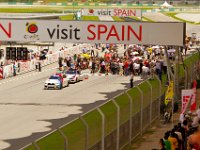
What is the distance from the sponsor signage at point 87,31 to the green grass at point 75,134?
1998 centimetres

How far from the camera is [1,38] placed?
122ft

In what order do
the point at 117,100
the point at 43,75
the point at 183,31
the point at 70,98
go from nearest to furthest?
the point at 117,100 < the point at 183,31 < the point at 70,98 < the point at 43,75

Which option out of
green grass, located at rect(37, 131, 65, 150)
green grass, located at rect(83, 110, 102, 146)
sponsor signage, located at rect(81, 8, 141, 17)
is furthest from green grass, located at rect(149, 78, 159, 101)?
sponsor signage, located at rect(81, 8, 141, 17)

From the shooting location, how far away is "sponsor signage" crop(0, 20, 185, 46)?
119ft

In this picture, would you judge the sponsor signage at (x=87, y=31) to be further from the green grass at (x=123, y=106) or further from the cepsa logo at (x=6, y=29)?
the green grass at (x=123, y=106)

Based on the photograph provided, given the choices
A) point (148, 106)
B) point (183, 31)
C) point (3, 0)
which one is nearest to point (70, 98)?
point (183, 31)

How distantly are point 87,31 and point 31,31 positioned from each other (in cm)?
285

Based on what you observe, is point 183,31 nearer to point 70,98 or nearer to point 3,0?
point 70,98

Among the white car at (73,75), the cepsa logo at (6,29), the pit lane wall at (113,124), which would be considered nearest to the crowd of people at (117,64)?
the white car at (73,75)

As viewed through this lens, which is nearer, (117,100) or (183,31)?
(117,100)

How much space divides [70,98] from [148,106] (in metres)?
16.0

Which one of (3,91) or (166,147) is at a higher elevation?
(166,147)

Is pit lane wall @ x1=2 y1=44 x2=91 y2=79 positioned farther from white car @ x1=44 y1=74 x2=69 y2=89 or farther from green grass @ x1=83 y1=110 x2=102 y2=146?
green grass @ x1=83 y1=110 x2=102 y2=146

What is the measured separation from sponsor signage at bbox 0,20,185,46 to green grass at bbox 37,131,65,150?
21.5 meters
